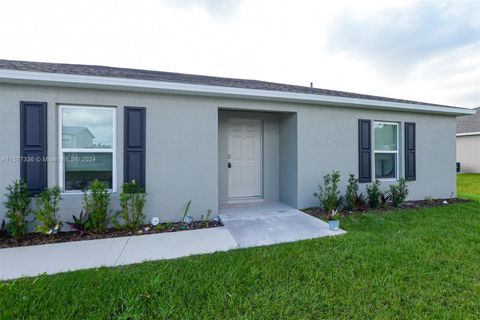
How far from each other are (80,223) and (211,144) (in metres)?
2.68

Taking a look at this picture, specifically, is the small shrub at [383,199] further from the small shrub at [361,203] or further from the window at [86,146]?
the window at [86,146]

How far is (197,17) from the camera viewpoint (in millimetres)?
6309

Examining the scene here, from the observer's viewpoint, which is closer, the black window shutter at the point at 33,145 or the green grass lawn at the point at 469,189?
the black window shutter at the point at 33,145

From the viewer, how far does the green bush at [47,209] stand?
3330 mm

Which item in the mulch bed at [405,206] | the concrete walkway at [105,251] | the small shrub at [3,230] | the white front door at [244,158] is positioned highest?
the white front door at [244,158]

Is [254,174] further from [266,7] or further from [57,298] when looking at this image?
[266,7]

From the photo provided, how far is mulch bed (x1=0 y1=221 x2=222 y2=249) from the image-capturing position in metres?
3.19

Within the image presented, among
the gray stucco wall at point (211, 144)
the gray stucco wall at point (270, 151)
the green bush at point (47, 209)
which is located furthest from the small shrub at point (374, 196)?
the green bush at point (47, 209)

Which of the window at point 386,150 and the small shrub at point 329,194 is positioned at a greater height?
the window at point 386,150

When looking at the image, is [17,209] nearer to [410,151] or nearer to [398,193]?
[398,193]

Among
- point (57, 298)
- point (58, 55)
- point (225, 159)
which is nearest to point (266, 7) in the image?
point (225, 159)

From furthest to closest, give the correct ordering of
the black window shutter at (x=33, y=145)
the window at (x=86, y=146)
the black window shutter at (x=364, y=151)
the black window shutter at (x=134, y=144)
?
the black window shutter at (x=364, y=151) → the black window shutter at (x=134, y=144) → the window at (x=86, y=146) → the black window shutter at (x=33, y=145)

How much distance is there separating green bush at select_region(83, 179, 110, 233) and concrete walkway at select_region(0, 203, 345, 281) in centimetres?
35

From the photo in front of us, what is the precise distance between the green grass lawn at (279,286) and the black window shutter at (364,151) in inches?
96.0
